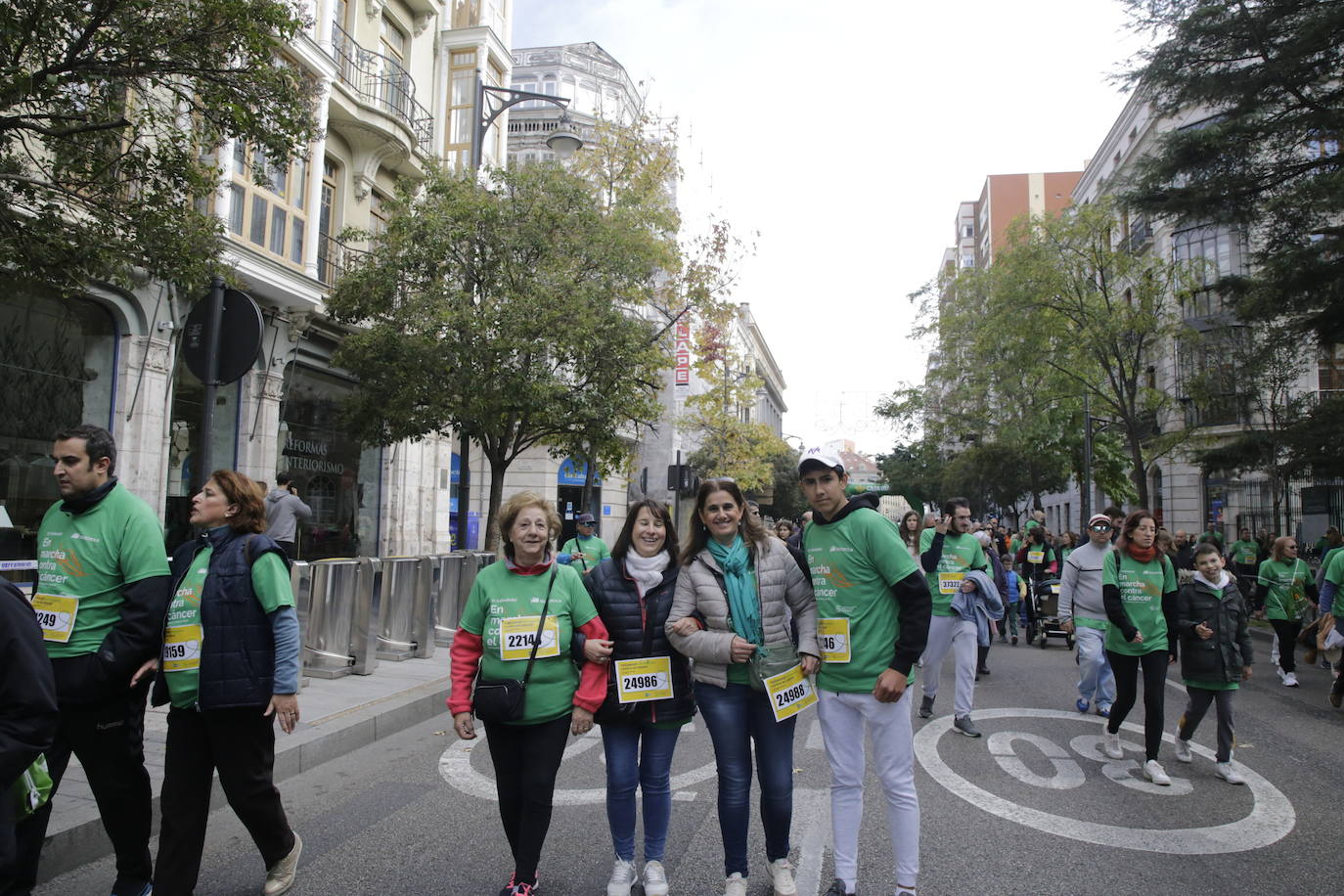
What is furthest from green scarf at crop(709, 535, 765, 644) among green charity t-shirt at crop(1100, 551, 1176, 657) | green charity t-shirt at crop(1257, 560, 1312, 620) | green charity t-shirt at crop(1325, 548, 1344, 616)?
green charity t-shirt at crop(1257, 560, 1312, 620)

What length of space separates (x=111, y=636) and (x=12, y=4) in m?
5.36

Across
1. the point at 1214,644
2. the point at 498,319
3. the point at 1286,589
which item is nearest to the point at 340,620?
the point at 498,319

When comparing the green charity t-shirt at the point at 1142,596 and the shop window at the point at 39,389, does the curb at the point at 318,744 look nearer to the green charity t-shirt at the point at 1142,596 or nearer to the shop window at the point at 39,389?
the green charity t-shirt at the point at 1142,596

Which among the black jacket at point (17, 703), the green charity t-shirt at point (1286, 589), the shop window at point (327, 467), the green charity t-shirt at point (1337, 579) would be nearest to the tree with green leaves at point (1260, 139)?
the green charity t-shirt at point (1286, 589)

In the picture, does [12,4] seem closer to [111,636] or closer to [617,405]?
[111,636]

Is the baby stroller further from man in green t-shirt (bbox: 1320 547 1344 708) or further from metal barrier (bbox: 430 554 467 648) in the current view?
metal barrier (bbox: 430 554 467 648)

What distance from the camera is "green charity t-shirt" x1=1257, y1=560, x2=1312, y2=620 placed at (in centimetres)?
1064

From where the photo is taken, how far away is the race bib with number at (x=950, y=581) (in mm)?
7754

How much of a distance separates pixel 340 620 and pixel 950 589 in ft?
19.1

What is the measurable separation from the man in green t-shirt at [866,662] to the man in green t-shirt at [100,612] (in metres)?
2.73

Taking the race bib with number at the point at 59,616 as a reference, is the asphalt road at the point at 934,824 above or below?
below

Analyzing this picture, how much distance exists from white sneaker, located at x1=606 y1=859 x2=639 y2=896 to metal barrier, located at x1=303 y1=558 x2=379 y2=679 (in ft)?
18.1

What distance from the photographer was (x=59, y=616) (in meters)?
3.46

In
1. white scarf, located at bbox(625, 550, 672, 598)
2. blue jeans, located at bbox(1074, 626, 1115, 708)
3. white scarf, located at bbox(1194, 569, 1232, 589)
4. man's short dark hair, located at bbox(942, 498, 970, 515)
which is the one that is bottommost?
blue jeans, located at bbox(1074, 626, 1115, 708)
